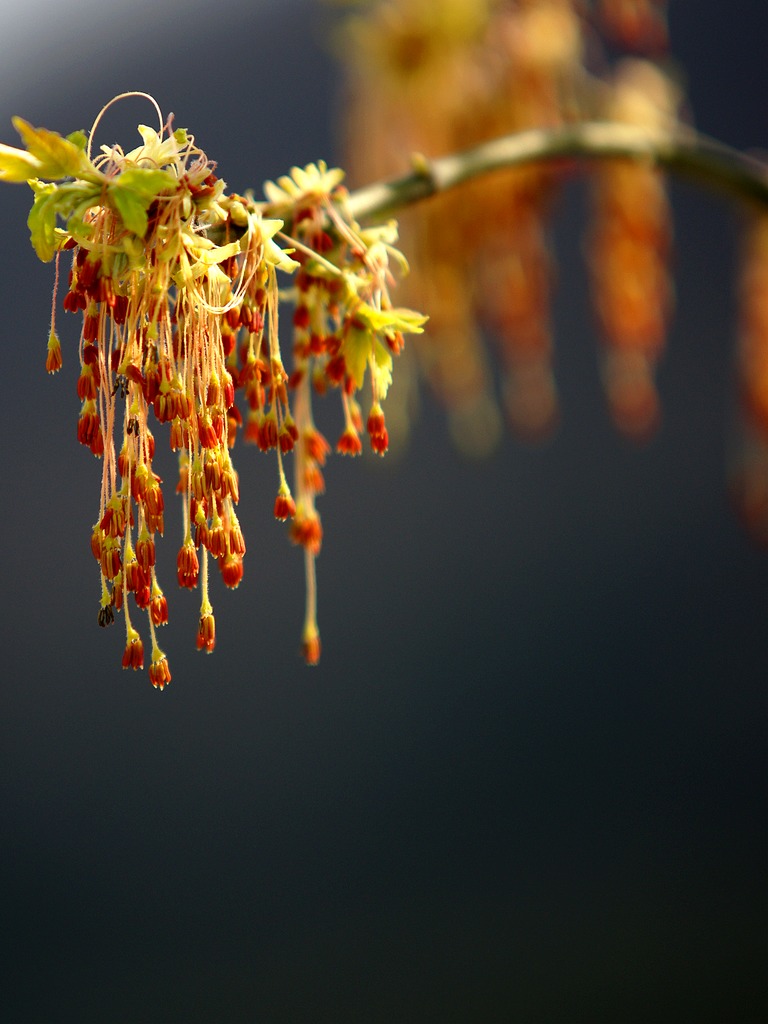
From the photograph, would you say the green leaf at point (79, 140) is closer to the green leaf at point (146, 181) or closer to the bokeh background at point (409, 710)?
the green leaf at point (146, 181)

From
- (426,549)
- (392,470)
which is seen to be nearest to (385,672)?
(426,549)

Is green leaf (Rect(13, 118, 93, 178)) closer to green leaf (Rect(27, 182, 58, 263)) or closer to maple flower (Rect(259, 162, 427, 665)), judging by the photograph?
green leaf (Rect(27, 182, 58, 263))

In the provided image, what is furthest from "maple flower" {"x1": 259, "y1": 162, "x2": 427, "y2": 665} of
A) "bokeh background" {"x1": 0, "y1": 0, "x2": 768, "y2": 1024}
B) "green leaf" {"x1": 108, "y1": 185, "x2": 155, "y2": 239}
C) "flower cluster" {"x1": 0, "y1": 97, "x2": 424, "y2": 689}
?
"bokeh background" {"x1": 0, "y1": 0, "x2": 768, "y2": 1024}

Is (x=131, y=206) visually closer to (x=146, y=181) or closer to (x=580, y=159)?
(x=146, y=181)

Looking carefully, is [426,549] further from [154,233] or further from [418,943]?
[154,233]

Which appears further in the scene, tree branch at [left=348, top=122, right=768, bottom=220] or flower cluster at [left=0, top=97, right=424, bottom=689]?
tree branch at [left=348, top=122, right=768, bottom=220]

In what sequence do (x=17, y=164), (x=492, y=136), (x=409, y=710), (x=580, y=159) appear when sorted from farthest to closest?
(x=409, y=710)
(x=492, y=136)
(x=580, y=159)
(x=17, y=164)

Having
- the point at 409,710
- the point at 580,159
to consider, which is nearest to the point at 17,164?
the point at 580,159
